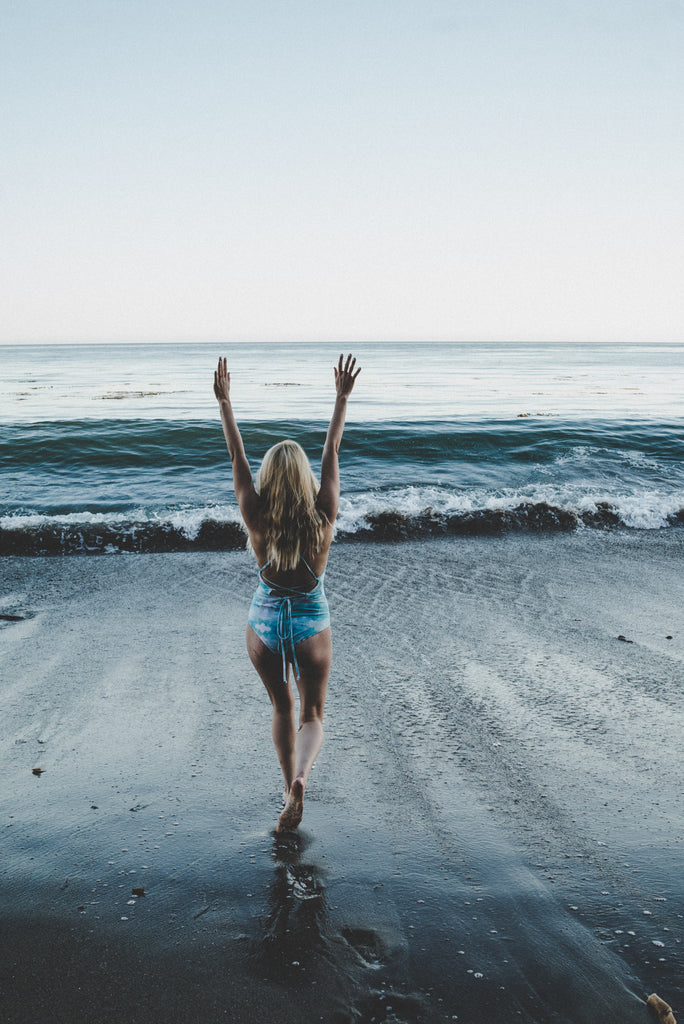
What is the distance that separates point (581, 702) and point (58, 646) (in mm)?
4137

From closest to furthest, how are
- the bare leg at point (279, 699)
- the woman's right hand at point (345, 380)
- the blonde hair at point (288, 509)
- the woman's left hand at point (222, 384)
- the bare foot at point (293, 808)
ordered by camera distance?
the bare foot at point (293, 808), the blonde hair at point (288, 509), the bare leg at point (279, 699), the woman's left hand at point (222, 384), the woman's right hand at point (345, 380)

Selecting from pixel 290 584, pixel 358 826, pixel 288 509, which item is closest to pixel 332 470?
pixel 288 509

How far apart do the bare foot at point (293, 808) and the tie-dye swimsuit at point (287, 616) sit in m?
0.55

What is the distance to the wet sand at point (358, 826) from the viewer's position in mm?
2180

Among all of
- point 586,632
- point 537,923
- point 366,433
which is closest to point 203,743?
point 537,923

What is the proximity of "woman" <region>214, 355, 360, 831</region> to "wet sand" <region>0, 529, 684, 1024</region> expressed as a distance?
0.46m

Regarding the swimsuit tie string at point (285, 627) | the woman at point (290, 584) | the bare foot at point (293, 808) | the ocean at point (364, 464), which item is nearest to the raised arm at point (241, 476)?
the woman at point (290, 584)

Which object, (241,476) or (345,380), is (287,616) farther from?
(345,380)

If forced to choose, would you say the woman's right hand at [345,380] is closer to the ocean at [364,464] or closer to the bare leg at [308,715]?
the bare leg at [308,715]

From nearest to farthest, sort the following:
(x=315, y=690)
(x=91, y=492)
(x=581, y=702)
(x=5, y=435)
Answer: (x=315, y=690) < (x=581, y=702) < (x=91, y=492) < (x=5, y=435)

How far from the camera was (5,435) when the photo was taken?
641 inches

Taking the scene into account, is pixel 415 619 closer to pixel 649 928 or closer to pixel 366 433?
pixel 649 928

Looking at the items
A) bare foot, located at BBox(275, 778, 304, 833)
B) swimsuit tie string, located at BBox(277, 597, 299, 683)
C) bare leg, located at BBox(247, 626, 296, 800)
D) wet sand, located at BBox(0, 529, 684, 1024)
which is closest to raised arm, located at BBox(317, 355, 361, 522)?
swimsuit tie string, located at BBox(277, 597, 299, 683)

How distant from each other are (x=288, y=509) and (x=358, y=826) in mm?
1582
